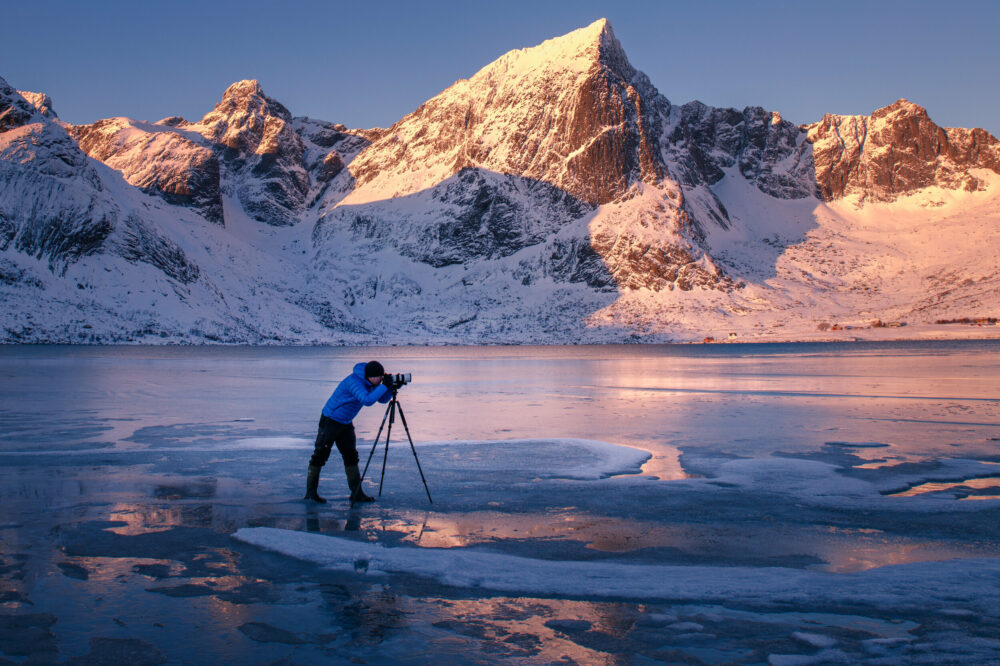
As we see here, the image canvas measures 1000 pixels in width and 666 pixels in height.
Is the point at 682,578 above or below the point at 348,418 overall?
below

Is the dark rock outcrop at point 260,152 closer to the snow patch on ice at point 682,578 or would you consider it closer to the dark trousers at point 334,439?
the dark trousers at point 334,439

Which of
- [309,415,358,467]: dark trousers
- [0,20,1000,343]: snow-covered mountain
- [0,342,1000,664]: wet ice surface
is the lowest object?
[0,342,1000,664]: wet ice surface

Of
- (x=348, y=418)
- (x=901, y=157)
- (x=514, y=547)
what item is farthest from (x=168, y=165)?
(x=901, y=157)

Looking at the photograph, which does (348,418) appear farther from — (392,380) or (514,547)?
(514,547)

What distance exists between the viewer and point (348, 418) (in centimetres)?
1089

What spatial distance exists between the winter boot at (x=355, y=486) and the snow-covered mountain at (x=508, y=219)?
104 metres

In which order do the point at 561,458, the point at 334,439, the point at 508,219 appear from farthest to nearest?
the point at 508,219, the point at 561,458, the point at 334,439

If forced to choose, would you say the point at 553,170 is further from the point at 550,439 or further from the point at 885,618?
the point at 885,618

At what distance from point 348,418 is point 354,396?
0.47 metres

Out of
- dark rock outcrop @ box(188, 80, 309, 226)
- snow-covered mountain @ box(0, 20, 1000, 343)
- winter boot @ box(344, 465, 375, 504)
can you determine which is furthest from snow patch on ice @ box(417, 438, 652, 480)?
dark rock outcrop @ box(188, 80, 309, 226)

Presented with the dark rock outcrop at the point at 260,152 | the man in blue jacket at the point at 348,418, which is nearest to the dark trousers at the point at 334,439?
the man in blue jacket at the point at 348,418

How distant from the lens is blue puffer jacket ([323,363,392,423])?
10.4 m

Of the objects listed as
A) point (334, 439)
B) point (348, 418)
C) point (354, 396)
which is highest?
point (354, 396)

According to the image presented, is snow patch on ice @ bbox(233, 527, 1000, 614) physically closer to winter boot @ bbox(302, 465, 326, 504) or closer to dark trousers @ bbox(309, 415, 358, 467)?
winter boot @ bbox(302, 465, 326, 504)
